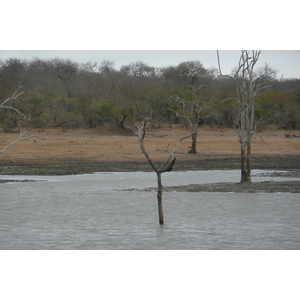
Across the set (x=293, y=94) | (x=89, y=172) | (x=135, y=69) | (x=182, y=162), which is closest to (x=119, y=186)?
(x=89, y=172)

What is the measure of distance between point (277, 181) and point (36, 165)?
1017cm

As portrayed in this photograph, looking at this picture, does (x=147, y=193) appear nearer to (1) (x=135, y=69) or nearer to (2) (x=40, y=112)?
(2) (x=40, y=112)

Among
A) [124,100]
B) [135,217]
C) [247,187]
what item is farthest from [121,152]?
[135,217]

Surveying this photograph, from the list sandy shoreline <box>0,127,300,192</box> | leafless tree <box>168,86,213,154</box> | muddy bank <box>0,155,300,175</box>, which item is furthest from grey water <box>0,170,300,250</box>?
leafless tree <box>168,86,213,154</box>

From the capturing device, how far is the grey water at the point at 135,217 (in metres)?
10.9

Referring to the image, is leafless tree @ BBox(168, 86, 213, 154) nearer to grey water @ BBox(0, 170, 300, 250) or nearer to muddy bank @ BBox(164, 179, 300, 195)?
muddy bank @ BBox(164, 179, 300, 195)

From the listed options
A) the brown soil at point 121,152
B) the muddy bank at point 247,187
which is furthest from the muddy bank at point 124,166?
the muddy bank at point 247,187

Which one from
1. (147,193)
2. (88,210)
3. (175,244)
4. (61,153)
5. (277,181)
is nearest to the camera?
(175,244)

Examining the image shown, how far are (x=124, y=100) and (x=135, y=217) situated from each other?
26324 mm

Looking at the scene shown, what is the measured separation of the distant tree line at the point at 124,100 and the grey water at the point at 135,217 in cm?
1380

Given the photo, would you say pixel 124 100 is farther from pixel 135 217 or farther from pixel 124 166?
pixel 135 217

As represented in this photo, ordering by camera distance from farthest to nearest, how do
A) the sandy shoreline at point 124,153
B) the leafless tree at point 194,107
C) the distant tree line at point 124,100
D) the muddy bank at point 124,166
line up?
the distant tree line at point 124,100 → the leafless tree at point 194,107 → the sandy shoreline at point 124,153 → the muddy bank at point 124,166

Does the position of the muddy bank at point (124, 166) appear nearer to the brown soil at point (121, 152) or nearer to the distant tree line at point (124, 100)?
the brown soil at point (121, 152)

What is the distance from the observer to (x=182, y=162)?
975 inches
